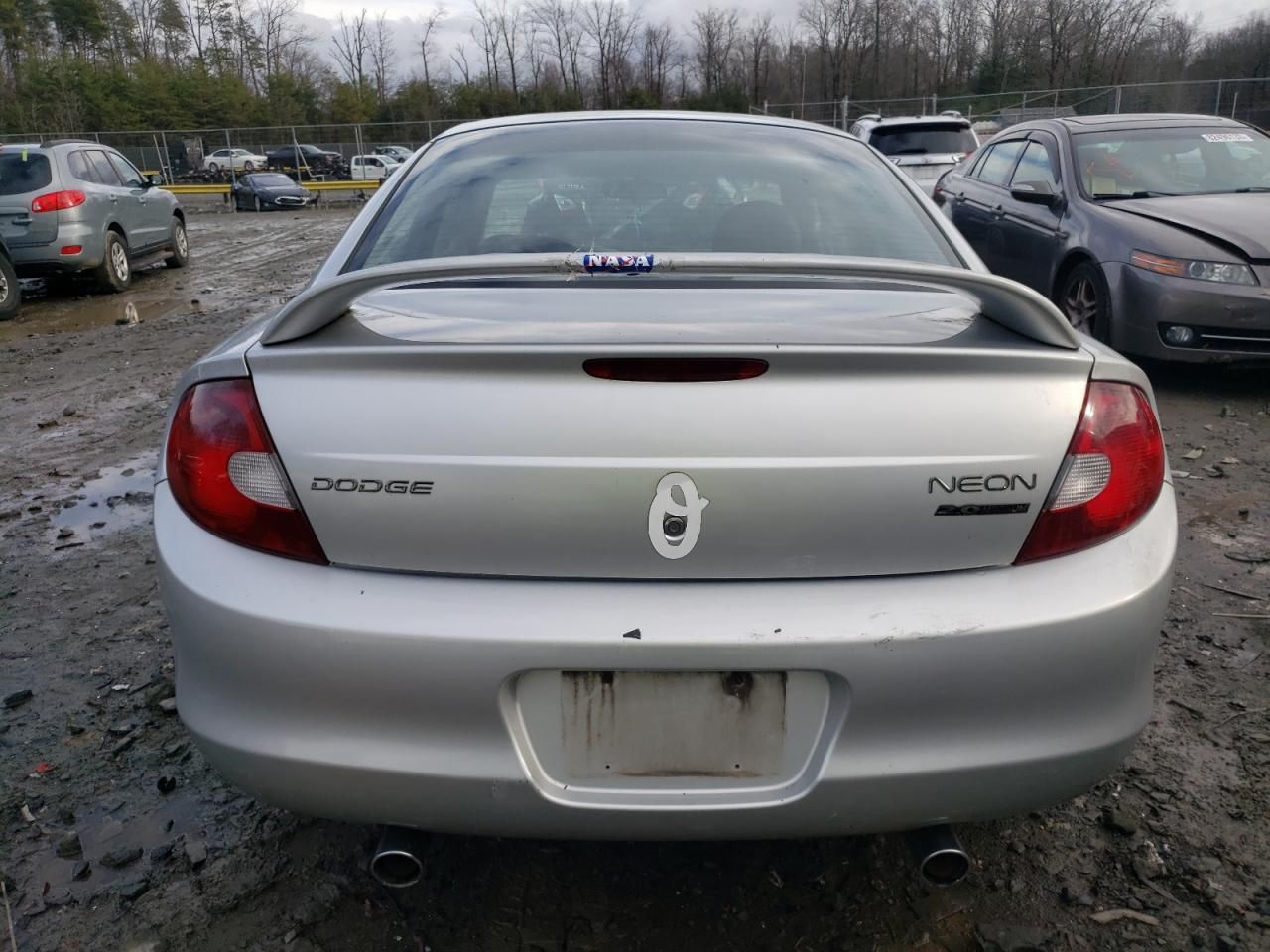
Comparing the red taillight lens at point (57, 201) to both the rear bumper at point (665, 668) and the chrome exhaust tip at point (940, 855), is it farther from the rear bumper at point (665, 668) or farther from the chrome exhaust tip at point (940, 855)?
the chrome exhaust tip at point (940, 855)

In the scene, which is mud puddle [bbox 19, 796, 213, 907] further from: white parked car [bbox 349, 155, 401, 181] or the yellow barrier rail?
white parked car [bbox 349, 155, 401, 181]

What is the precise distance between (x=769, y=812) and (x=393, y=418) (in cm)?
89

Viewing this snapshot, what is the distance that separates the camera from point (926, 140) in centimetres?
1420

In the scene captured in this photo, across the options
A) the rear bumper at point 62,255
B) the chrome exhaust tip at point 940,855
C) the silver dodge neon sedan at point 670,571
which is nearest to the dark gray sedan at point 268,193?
the rear bumper at point 62,255

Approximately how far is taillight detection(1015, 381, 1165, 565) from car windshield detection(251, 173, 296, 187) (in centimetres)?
2931

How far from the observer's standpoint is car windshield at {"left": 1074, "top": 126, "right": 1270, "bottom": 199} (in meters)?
6.49

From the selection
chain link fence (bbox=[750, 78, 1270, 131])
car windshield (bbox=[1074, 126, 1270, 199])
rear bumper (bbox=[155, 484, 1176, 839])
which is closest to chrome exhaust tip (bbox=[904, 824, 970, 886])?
rear bumper (bbox=[155, 484, 1176, 839])

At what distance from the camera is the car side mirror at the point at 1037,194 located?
6.62 m

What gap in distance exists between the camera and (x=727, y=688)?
1.55 metres

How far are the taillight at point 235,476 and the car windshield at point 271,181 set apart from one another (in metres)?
28.7

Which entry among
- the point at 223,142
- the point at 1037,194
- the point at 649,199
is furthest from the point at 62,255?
the point at 223,142

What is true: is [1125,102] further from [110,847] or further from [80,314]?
[110,847]

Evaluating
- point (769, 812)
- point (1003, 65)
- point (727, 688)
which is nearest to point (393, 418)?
point (727, 688)

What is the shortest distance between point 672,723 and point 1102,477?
86 cm
